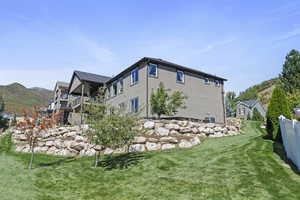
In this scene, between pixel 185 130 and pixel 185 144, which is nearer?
pixel 185 144

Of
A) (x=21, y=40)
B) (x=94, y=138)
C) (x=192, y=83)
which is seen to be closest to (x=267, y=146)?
(x=94, y=138)

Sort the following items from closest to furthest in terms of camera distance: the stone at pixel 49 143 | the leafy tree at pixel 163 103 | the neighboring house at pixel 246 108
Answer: the stone at pixel 49 143 → the leafy tree at pixel 163 103 → the neighboring house at pixel 246 108

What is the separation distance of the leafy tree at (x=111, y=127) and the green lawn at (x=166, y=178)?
4.07 feet

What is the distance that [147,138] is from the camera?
1329cm

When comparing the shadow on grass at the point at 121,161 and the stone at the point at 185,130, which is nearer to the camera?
the shadow on grass at the point at 121,161

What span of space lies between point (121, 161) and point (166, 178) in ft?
12.2

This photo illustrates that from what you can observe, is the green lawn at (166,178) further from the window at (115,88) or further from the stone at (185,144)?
the window at (115,88)

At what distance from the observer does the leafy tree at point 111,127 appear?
9273 mm

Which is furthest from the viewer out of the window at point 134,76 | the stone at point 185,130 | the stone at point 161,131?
the window at point 134,76

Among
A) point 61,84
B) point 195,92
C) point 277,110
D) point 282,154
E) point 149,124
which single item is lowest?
point 282,154

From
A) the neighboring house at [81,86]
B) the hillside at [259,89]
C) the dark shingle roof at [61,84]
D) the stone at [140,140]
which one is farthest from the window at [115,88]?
the hillside at [259,89]

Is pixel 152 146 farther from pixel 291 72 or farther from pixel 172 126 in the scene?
pixel 291 72

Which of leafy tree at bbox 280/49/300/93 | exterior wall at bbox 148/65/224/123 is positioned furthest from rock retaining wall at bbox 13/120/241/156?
leafy tree at bbox 280/49/300/93

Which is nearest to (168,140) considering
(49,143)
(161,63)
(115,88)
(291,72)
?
(49,143)
